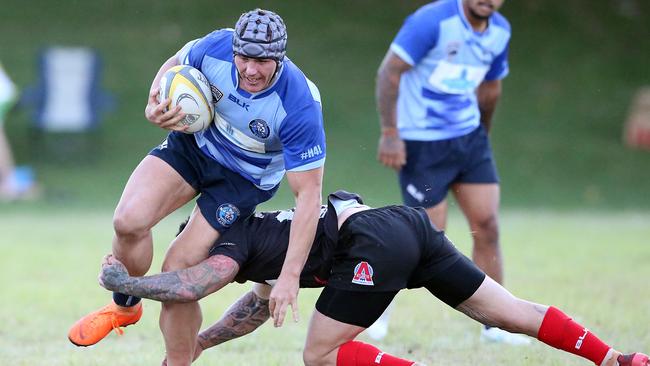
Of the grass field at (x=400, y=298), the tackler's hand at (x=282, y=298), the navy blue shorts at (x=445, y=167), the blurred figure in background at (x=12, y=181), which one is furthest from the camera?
the blurred figure in background at (x=12, y=181)

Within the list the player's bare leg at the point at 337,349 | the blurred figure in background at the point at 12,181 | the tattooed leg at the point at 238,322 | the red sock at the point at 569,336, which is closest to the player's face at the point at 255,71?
the player's bare leg at the point at 337,349

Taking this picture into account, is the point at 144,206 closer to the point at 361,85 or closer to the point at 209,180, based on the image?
the point at 209,180

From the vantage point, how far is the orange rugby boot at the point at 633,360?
505 cm

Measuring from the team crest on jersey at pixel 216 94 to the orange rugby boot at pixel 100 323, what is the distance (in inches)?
45.5

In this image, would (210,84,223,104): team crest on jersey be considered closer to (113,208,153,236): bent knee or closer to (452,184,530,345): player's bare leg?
(113,208,153,236): bent knee

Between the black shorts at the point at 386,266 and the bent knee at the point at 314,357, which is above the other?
the black shorts at the point at 386,266

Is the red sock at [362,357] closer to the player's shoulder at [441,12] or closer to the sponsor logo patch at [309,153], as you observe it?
the sponsor logo patch at [309,153]

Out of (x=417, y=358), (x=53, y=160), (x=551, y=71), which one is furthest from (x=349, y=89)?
(x=417, y=358)

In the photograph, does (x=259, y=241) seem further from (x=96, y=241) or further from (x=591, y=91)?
(x=591, y=91)

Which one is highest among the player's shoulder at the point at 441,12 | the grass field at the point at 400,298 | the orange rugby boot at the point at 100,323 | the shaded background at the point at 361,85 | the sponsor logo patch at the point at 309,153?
the sponsor logo patch at the point at 309,153

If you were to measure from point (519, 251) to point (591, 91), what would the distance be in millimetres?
8641

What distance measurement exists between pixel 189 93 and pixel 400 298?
12.7 feet

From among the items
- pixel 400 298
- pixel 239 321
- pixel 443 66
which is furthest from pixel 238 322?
pixel 400 298

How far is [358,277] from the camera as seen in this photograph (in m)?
4.99
